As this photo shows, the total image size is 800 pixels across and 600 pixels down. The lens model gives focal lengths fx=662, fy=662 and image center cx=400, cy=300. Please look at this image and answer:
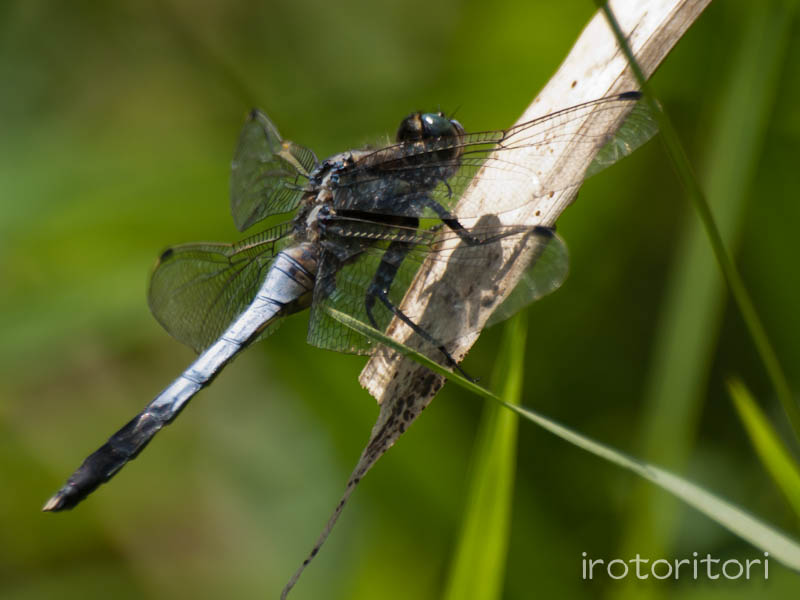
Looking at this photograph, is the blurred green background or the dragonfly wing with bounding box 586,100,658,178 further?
the blurred green background

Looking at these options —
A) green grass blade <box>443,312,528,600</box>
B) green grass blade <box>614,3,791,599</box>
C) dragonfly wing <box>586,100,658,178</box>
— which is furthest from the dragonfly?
green grass blade <box>614,3,791,599</box>

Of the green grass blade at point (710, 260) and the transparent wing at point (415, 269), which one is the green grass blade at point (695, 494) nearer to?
the transparent wing at point (415, 269)

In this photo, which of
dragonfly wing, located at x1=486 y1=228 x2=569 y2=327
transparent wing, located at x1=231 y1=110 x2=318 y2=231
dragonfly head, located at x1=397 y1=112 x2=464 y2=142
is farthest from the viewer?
transparent wing, located at x1=231 y1=110 x2=318 y2=231

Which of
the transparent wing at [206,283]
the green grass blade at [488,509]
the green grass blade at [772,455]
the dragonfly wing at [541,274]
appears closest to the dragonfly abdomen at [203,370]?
the transparent wing at [206,283]

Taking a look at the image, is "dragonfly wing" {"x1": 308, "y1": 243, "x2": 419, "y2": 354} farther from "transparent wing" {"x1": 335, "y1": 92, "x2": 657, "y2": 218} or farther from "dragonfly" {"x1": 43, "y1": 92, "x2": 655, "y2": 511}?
"transparent wing" {"x1": 335, "y1": 92, "x2": 657, "y2": 218}

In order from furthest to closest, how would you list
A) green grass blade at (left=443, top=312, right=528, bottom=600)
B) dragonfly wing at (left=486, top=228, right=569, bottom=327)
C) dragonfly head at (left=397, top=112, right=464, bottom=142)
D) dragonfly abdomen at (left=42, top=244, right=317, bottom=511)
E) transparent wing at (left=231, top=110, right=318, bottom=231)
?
1. transparent wing at (left=231, top=110, right=318, bottom=231)
2. dragonfly head at (left=397, top=112, right=464, bottom=142)
3. dragonfly abdomen at (left=42, top=244, right=317, bottom=511)
4. dragonfly wing at (left=486, top=228, right=569, bottom=327)
5. green grass blade at (left=443, top=312, right=528, bottom=600)

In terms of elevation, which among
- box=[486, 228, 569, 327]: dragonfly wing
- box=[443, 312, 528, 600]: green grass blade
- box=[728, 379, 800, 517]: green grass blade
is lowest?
box=[443, 312, 528, 600]: green grass blade
